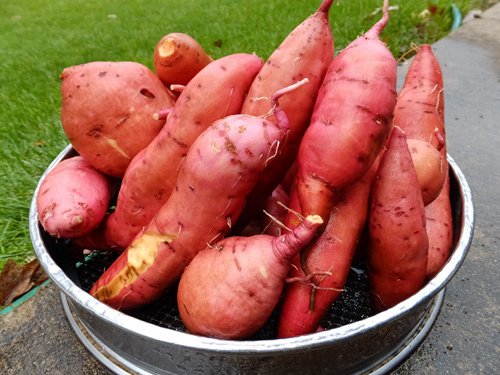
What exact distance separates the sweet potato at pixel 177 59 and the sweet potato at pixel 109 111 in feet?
0.23

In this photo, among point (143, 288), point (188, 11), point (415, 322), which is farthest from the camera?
point (188, 11)

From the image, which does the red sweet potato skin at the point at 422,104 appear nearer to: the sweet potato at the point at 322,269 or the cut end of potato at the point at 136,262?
the sweet potato at the point at 322,269

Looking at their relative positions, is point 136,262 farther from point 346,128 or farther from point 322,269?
point 346,128

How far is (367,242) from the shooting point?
1074 millimetres

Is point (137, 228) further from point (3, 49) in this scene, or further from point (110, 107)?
point (3, 49)

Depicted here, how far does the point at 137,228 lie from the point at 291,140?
0.41m

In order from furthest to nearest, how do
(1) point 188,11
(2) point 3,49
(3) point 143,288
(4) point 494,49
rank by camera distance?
(1) point 188,11
(2) point 3,49
(4) point 494,49
(3) point 143,288

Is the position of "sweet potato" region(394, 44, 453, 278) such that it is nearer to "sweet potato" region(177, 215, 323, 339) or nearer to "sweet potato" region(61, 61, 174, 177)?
"sweet potato" region(177, 215, 323, 339)

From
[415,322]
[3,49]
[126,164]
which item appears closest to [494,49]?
[415,322]

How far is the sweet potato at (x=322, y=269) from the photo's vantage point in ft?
3.08

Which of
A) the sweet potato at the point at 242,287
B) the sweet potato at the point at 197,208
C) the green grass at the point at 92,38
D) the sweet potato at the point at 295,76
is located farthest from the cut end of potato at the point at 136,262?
the green grass at the point at 92,38

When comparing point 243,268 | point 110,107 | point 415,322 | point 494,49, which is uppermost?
point 110,107

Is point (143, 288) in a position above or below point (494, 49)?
above

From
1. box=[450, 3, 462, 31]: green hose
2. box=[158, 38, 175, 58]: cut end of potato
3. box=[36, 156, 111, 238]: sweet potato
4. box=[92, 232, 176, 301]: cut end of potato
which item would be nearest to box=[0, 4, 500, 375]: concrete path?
box=[92, 232, 176, 301]: cut end of potato
